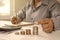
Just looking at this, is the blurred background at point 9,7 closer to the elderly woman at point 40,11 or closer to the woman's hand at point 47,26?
the elderly woman at point 40,11

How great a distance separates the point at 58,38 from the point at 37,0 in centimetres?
94

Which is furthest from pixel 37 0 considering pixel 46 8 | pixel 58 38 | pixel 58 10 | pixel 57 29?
pixel 58 38

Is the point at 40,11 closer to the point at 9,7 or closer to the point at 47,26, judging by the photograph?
the point at 47,26

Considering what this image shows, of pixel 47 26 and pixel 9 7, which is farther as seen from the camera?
pixel 9 7

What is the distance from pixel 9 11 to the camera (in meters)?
2.63

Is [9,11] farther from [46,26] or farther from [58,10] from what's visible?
[46,26]

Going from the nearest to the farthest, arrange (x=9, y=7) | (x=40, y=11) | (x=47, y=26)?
(x=47, y=26)
(x=40, y=11)
(x=9, y=7)

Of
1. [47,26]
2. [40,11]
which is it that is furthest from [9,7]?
→ [47,26]

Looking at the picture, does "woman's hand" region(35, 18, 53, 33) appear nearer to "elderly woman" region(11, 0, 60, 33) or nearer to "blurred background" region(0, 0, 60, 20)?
"elderly woman" region(11, 0, 60, 33)

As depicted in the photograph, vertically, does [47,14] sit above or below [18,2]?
below

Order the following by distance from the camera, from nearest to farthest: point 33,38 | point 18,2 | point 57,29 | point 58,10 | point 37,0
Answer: point 33,38
point 57,29
point 58,10
point 37,0
point 18,2

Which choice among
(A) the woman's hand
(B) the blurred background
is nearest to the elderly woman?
(A) the woman's hand

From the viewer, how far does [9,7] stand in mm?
2619

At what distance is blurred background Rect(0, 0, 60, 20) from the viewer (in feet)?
8.48
